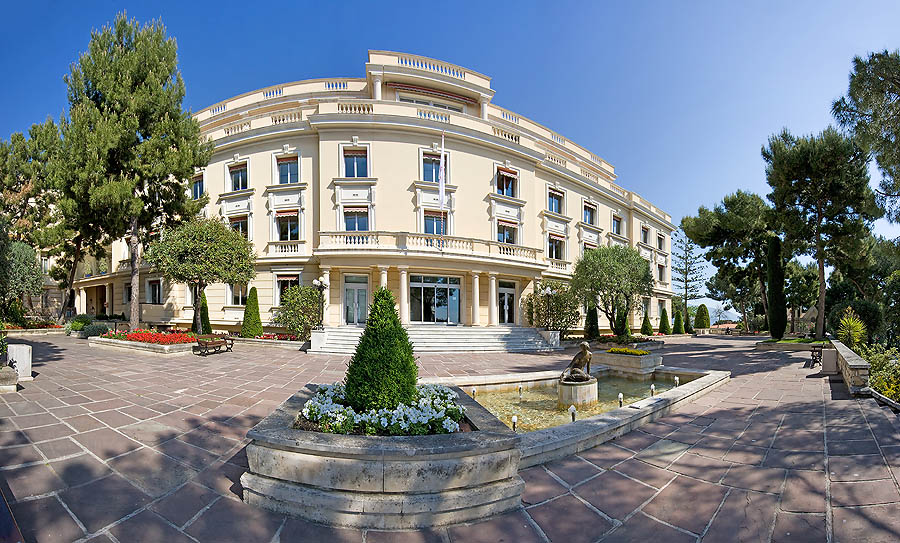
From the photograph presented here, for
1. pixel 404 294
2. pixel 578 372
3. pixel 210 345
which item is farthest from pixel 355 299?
pixel 578 372

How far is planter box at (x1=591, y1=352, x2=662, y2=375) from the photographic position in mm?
9688

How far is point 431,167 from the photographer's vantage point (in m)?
19.2

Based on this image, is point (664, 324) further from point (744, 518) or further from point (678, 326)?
point (744, 518)

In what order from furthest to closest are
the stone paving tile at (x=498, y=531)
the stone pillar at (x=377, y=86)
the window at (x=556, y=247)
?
the window at (x=556, y=247) → the stone pillar at (x=377, y=86) → the stone paving tile at (x=498, y=531)

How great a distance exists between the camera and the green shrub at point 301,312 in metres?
15.6

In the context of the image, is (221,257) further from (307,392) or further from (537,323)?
(537,323)

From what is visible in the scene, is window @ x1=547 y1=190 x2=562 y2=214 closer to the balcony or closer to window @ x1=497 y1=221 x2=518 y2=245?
window @ x1=497 y1=221 x2=518 y2=245

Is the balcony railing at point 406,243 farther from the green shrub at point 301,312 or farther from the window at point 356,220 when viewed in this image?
the green shrub at point 301,312

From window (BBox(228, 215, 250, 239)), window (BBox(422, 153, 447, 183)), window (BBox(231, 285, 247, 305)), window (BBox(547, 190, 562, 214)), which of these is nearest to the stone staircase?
window (BBox(231, 285, 247, 305))

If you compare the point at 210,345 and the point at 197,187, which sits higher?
the point at 197,187

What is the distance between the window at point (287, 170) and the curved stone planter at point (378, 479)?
18719mm

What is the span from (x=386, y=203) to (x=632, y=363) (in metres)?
13.2

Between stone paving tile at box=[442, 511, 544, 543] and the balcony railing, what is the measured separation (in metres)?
14.4

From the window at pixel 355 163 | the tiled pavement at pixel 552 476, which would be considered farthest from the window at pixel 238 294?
the tiled pavement at pixel 552 476
